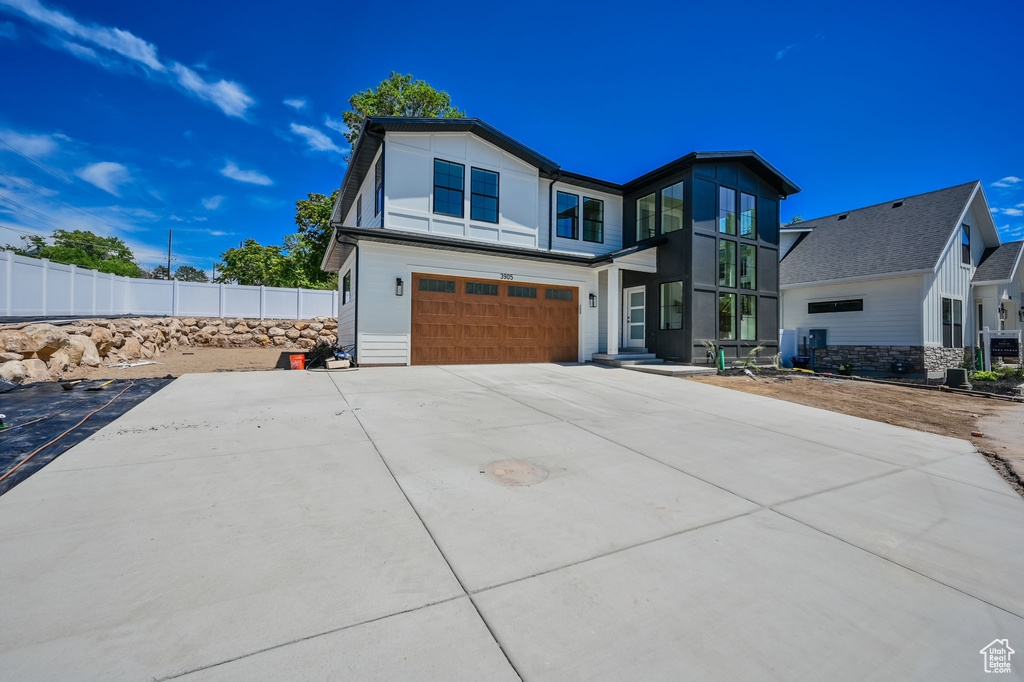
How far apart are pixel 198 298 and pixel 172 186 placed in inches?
584

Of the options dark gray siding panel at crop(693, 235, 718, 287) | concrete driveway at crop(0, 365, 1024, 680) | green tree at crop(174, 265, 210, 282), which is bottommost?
concrete driveway at crop(0, 365, 1024, 680)

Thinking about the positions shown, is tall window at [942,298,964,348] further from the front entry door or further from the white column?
the white column

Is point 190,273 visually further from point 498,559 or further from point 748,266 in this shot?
point 498,559

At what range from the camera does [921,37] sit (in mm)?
→ 9992

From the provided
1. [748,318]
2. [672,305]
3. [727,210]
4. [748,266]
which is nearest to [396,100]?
[727,210]

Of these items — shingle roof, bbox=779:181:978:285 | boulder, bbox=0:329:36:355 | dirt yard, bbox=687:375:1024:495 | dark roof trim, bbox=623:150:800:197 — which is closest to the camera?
dirt yard, bbox=687:375:1024:495

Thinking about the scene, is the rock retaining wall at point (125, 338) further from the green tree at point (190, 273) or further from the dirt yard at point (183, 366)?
the green tree at point (190, 273)

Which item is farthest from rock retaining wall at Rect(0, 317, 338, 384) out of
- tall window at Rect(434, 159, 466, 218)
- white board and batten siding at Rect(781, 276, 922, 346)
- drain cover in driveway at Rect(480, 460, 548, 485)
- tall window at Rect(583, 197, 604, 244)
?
white board and batten siding at Rect(781, 276, 922, 346)

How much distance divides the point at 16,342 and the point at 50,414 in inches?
197

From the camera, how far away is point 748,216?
534 inches

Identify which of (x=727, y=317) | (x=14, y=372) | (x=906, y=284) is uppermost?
(x=906, y=284)

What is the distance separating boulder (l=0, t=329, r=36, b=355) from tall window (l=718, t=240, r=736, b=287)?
17.3m

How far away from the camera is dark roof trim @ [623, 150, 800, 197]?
39.2 ft

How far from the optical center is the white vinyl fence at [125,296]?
10296 mm
